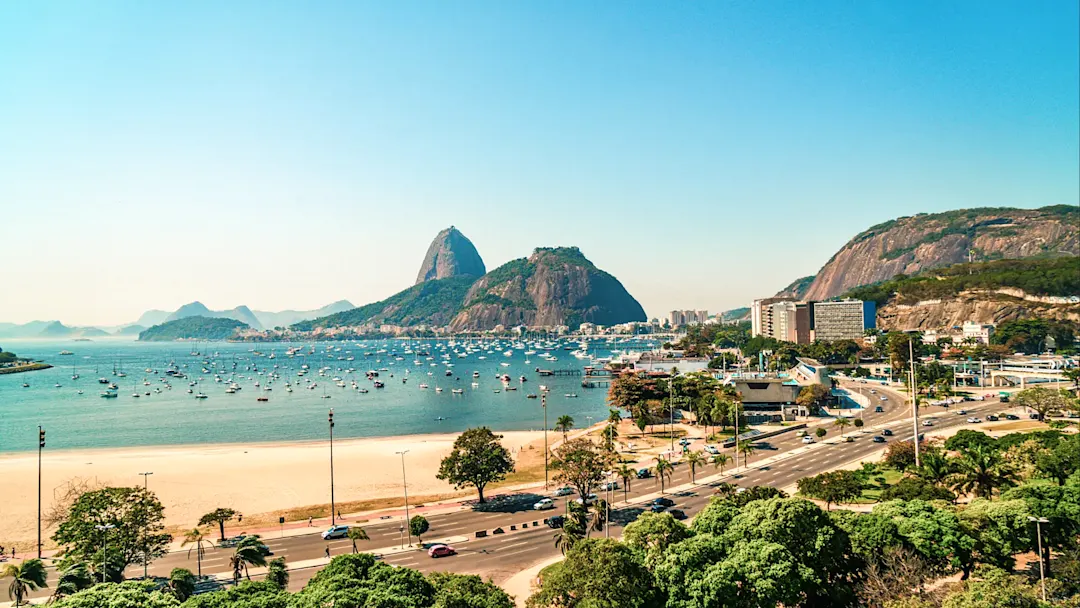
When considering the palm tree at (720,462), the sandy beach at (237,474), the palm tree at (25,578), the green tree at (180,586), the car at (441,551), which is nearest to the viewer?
the green tree at (180,586)

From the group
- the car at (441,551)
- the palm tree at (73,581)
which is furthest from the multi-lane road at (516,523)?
the palm tree at (73,581)

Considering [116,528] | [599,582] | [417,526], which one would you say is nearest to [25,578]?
[116,528]

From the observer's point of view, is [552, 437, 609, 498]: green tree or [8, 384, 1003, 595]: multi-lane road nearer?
[8, 384, 1003, 595]: multi-lane road

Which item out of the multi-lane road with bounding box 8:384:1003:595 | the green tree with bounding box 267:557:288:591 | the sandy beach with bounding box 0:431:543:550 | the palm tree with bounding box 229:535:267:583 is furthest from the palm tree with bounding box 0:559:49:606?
the sandy beach with bounding box 0:431:543:550

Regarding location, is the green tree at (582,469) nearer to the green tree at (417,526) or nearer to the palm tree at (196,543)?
the green tree at (417,526)

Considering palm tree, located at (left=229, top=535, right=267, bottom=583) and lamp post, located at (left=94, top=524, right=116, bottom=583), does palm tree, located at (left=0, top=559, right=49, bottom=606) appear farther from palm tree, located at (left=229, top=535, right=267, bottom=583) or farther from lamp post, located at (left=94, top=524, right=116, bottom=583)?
palm tree, located at (left=229, top=535, right=267, bottom=583)

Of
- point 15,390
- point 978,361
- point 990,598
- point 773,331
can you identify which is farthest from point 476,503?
point 773,331
